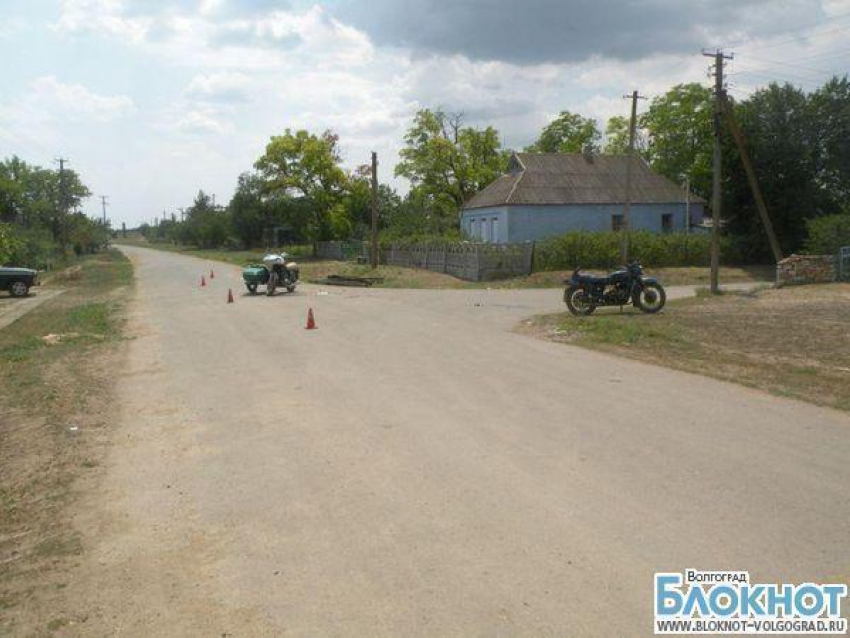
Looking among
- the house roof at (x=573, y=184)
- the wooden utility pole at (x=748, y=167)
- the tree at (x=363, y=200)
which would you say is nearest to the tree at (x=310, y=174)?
the tree at (x=363, y=200)

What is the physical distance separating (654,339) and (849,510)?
9.18 m

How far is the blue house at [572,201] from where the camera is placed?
48.5m

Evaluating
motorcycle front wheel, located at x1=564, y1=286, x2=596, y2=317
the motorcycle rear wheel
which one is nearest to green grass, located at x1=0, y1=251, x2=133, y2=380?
the motorcycle rear wheel

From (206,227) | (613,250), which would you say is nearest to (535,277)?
(613,250)

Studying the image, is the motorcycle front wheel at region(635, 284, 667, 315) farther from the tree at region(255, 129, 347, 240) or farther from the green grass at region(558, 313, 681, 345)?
the tree at region(255, 129, 347, 240)

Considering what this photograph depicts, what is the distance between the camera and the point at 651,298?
19.4m

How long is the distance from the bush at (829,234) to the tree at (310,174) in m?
38.1

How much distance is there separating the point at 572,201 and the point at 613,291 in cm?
3086

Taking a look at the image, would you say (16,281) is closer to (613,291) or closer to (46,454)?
(613,291)

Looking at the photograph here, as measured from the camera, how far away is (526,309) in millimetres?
21828

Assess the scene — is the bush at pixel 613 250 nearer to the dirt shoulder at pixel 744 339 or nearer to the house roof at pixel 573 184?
the house roof at pixel 573 184

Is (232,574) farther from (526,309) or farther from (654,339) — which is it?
(526,309)

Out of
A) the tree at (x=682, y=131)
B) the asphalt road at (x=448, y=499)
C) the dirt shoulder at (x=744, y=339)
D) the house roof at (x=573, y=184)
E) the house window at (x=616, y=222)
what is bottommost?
the asphalt road at (x=448, y=499)

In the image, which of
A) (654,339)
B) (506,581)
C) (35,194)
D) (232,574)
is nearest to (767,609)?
(506,581)
